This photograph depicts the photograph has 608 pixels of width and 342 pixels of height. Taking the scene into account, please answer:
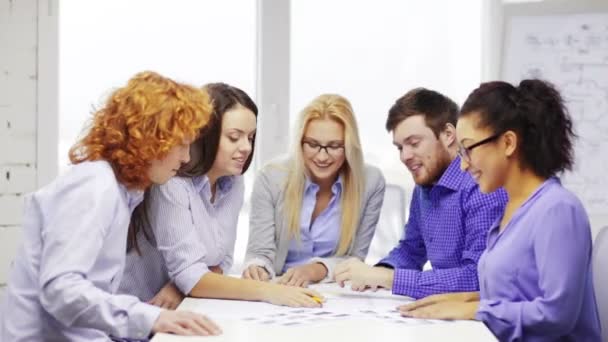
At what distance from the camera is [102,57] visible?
3.89 m

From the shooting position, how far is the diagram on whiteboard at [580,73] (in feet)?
12.5

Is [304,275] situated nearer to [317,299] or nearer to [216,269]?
[216,269]

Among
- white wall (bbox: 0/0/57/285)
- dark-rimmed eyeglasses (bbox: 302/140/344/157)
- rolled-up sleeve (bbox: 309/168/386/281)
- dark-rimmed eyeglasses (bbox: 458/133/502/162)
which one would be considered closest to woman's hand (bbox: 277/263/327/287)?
rolled-up sleeve (bbox: 309/168/386/281)

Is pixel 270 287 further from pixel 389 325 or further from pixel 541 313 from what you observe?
pixel 541 313

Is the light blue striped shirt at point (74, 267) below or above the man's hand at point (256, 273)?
above

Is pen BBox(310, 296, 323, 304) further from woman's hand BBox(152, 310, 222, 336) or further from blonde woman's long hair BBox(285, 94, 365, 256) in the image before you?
blonde woman's long hair BBox(285, 94, 365, 256)

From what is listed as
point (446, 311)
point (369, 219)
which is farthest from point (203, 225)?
point (446, 311)

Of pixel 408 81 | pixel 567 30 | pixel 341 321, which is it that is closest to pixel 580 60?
pixel 567 30

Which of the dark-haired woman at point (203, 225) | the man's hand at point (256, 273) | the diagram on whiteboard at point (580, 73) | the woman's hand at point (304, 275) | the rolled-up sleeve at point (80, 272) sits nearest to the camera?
the rolled-up sleeve at point (80, 272)

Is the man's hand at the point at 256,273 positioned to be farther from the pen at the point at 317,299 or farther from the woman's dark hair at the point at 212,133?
the pen at the point at 317,299

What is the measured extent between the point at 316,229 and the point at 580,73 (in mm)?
1616

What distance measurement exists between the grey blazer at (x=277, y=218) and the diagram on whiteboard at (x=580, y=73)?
124 centimetres

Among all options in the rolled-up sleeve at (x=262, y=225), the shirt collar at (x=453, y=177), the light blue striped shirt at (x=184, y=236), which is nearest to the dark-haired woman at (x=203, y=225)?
the light blue striped shirt at (x=184, y=236)

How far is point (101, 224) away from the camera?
70.4 inches
